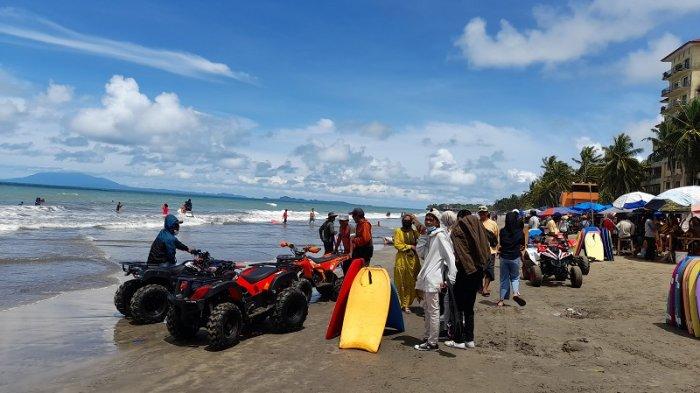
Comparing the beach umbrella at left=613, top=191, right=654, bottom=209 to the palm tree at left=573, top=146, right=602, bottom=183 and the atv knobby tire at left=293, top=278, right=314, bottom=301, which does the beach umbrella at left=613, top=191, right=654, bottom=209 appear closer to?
the atv knobby tire at left=293, top=278, right=314, bottom=301

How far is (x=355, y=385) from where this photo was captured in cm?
498

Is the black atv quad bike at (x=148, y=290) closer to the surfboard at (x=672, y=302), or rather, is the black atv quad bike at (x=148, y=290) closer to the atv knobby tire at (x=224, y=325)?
the atv knobby tire at (x=224, y=325)

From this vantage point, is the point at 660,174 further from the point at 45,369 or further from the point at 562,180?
the point at 45,369

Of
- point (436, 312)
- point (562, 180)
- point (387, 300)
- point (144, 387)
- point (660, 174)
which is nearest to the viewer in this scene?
point (144, 387)

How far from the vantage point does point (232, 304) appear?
6488mm

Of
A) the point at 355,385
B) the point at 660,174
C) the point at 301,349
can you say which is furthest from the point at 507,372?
the point at 660,174

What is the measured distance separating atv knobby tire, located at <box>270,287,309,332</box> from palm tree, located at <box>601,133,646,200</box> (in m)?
59.6

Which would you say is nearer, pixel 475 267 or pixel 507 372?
pixel 507 372

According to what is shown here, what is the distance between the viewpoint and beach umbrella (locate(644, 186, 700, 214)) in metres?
16.0

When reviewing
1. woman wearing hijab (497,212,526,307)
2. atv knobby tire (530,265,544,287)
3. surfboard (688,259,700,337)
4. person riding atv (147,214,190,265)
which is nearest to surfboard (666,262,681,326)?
surfboard (688,259,700,337)

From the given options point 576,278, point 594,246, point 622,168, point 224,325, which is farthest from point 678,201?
point 622,168

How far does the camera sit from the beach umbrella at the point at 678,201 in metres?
16.0

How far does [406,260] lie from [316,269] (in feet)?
5.91

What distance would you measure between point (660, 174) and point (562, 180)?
46.6 feet
